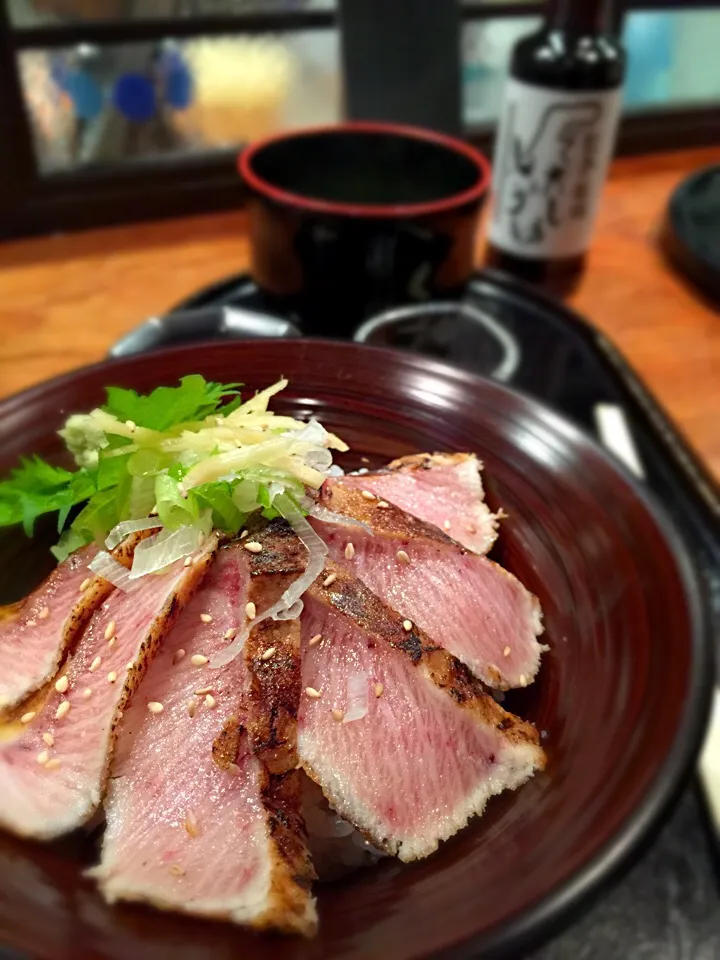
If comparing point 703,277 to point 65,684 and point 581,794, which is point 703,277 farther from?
point 65,684

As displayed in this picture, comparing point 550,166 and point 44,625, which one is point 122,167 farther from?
point 44,625

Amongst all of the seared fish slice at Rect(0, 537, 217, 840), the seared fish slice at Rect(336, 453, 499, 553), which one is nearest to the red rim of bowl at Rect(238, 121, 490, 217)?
the seared fish slice at Rect(336, 453, 499, 553)

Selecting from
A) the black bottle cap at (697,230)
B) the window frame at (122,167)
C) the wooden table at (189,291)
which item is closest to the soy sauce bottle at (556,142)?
the wooden table at (189,291)

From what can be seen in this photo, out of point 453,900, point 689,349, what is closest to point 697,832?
point 453,900

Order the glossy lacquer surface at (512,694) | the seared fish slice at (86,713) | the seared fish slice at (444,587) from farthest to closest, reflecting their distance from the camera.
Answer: the seared fish slice at (444,587), the seared fish slice at (86,713), the glossy lacquer surface at (512,694)

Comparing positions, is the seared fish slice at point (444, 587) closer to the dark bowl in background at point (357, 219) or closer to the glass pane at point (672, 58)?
the dark bowl in background at point (357, 219)

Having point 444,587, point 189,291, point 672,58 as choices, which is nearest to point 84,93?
point 189,291
